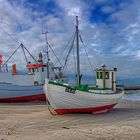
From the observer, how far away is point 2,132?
1377 cm

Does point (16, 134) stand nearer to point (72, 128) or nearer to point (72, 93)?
point (72, 128)

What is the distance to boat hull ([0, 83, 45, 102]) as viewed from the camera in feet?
109

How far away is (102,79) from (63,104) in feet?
20.1

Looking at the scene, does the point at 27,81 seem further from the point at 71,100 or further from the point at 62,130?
the point at 62,130

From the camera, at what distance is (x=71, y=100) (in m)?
19.7

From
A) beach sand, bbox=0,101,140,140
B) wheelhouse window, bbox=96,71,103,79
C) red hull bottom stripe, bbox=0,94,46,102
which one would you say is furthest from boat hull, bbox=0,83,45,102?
beach sand, bbox=0,101,140,140

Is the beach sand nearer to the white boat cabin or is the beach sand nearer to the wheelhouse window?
the white boat cabin

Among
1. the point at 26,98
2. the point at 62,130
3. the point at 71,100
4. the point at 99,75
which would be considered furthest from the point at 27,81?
the point at 62,130

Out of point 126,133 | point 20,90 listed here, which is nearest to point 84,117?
point 126,133

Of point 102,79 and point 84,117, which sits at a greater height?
point 102,79

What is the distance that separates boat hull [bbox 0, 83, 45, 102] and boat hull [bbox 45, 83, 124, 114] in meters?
14.0

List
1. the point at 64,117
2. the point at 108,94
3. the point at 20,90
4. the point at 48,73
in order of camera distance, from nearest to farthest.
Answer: the point at 64,117 < the point at 108,94 < the point at 20,90 < the point at 48,73

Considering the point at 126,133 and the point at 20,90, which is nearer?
the point at 126,133

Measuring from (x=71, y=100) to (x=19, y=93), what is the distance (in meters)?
15.3
